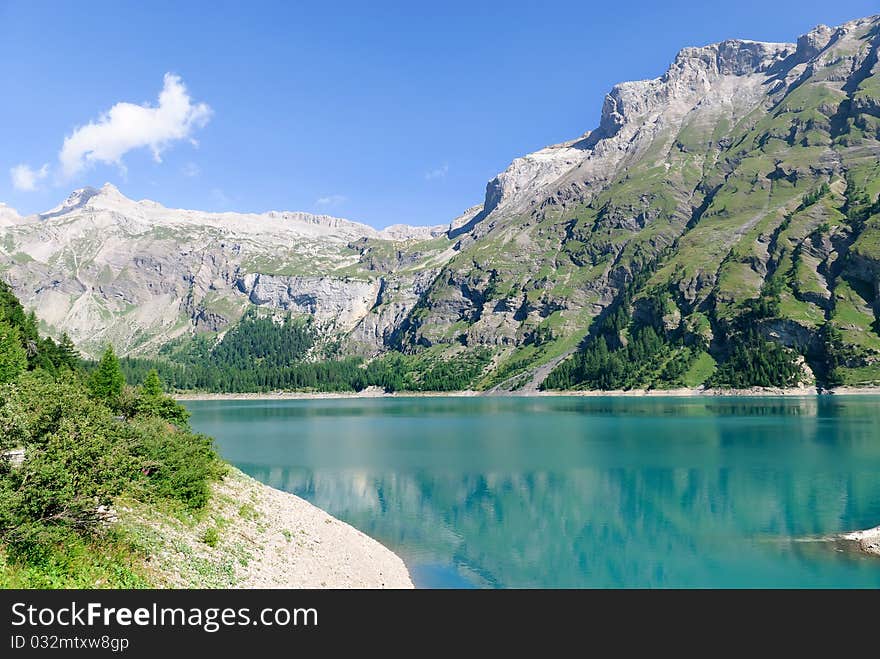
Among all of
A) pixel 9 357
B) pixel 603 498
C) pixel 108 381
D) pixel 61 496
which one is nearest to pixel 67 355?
pixel 108 381

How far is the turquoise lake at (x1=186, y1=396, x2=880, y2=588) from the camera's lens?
4269cm

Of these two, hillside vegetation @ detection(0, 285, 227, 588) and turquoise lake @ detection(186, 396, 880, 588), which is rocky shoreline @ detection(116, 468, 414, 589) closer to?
hillside vegetation @ detection(0, 285, 227, 588)

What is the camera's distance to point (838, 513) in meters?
55.5

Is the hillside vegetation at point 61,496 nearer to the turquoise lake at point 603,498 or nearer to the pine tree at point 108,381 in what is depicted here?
the turquoise lake at point 603,498

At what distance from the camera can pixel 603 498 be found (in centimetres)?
6644

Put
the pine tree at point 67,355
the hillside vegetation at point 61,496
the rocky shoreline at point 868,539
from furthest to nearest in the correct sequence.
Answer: the pine tree at point 67,355, the rocky shoreline at point 868,539, the hillside vegetation at point 61,496

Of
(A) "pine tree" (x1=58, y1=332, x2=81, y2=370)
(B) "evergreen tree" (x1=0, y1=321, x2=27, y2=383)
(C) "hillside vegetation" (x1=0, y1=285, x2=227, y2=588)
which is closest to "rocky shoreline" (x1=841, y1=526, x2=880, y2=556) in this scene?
(C) "hillside vegetation" (x1=0, y1=285, x2=227, y2=588)

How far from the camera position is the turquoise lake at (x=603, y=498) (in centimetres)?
4269

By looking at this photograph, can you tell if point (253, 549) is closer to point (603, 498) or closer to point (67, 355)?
point (603, 498)

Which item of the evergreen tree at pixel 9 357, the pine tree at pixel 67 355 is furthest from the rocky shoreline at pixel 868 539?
the pine tree at pixel 67 355
